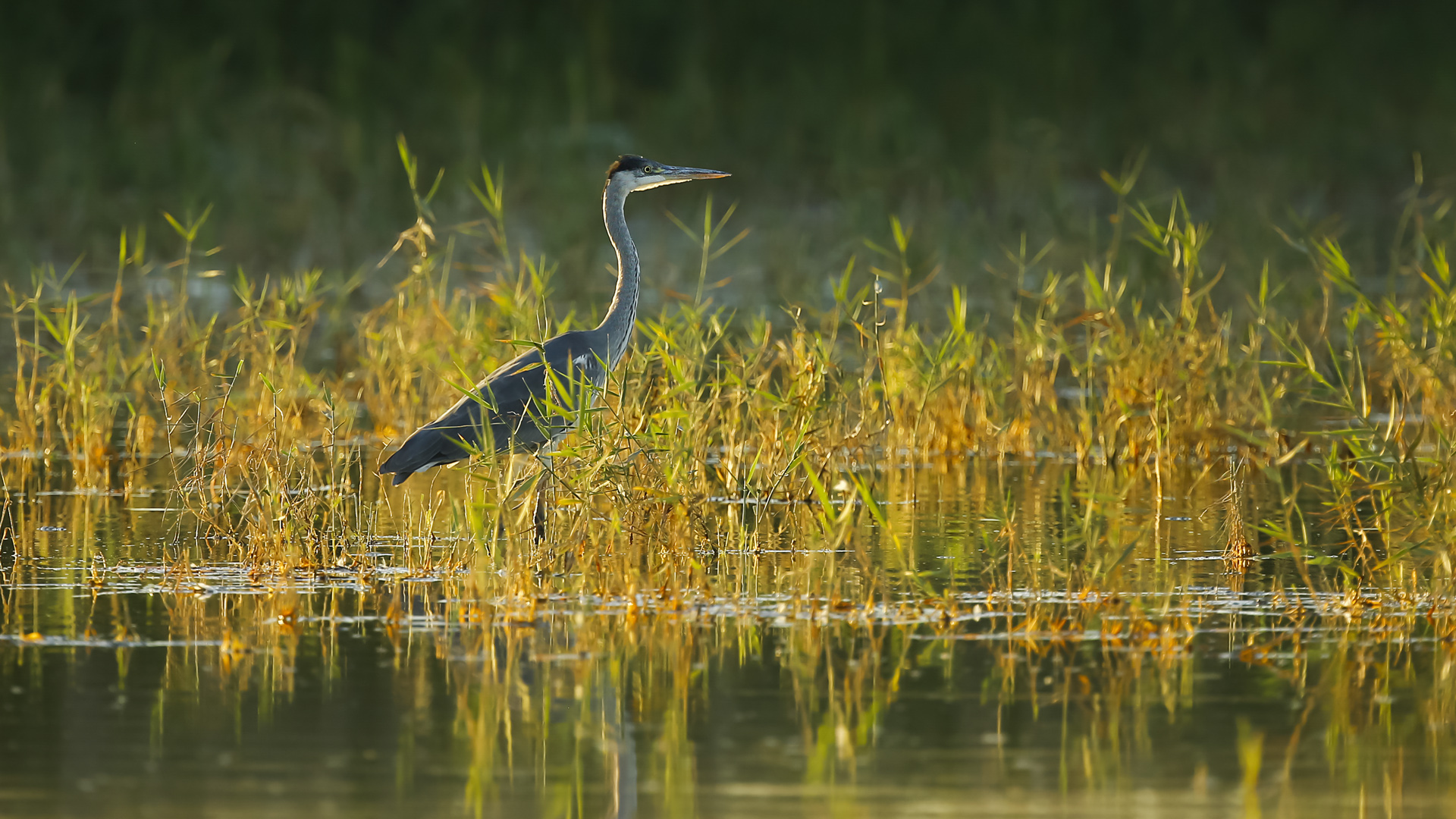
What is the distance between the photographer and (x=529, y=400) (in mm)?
7402

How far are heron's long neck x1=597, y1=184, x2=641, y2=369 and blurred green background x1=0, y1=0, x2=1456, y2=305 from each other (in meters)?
4.54

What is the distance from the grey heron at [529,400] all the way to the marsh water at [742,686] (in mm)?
356

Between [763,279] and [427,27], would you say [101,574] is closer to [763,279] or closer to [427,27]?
[763,279]

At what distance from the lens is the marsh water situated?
4316 millimetres

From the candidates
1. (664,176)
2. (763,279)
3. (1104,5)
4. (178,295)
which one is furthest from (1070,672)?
(1104,5)

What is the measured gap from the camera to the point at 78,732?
4762 mm

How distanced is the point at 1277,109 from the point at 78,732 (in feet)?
51.7

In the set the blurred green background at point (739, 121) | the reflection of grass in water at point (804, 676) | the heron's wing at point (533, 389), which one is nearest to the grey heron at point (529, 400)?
the heron's wing at point (533, 389)

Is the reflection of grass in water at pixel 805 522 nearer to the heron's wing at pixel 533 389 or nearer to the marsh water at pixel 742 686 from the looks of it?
the marsh water at pixel 742 686

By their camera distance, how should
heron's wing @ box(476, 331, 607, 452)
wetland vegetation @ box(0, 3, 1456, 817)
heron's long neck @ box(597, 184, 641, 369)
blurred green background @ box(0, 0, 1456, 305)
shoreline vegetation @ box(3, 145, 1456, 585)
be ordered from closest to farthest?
wetland vegetation @ box(0, 3, 1456, 817) < shoreline vegetation @ box(3, 145, 1456, 585) < heron's wing @ box(476, 331, 607, 452) < heron's long neck @ box(597, 184, 641, 369) < blurred green background @ box(0, 0, 1456, 305)

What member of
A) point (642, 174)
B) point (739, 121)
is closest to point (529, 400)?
point (642, 174)

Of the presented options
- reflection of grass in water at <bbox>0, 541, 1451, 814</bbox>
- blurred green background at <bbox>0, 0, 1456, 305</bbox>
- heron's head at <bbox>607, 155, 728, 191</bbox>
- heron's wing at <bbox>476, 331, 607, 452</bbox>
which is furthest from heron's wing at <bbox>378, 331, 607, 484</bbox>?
blurred green background at <bbox>0, 0, 1456, 305</bbox>

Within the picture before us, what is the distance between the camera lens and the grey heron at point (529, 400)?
23.3ft

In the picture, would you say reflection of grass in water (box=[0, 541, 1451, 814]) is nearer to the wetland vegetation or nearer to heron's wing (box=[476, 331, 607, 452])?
the wetland vegetation
